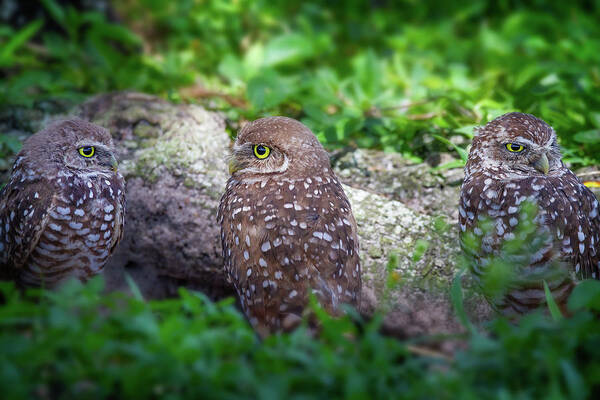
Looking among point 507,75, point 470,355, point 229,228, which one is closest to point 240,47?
point 507,75

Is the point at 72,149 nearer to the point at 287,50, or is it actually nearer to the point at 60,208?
the point at 60,208

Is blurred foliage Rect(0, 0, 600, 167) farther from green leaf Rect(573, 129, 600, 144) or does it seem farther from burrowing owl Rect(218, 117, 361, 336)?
burrowing owl Rect(218, 117, 361, 336)

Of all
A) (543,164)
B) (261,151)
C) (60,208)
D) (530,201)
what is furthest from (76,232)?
(543,164)

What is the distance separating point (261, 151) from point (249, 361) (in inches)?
63.9

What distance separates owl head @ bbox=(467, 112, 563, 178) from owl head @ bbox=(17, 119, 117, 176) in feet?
7.31

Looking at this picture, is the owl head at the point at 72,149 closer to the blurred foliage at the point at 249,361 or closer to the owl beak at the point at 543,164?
the blurred foliage at the point at 249,361

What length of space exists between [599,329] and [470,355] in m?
0.51

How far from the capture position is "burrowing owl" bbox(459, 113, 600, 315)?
333cm

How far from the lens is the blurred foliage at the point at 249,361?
198 centimetres

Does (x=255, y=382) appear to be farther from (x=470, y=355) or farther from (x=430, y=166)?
(x=430, y=166)

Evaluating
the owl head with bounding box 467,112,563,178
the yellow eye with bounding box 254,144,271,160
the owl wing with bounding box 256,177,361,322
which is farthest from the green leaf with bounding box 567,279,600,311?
the yellow eye with bounding box 254,144,271,160

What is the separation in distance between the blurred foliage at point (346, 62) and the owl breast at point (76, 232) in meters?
1.61

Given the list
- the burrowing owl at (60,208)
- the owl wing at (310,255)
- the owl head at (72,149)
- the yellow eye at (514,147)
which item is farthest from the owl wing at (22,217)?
the yellow eye at (514,147)

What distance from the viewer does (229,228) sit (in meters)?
3.39
